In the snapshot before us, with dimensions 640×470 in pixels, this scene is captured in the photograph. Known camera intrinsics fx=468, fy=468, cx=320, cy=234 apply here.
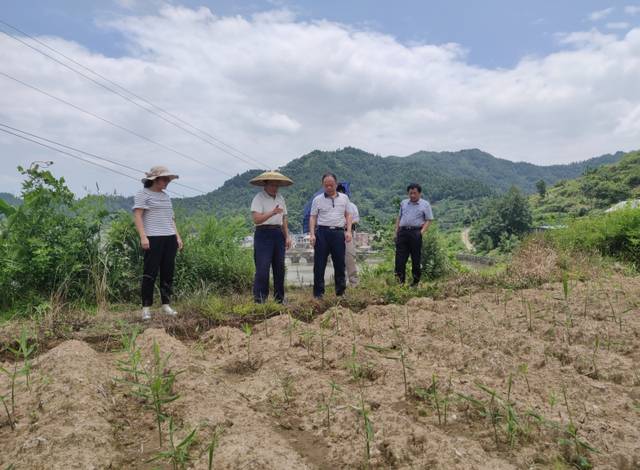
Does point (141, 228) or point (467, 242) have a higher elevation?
point (141, 228)

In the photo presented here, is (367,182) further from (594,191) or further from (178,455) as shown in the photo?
(178,455)

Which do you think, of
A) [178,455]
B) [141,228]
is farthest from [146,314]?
[178,455]

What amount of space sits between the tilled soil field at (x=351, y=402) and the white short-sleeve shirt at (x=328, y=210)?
178 centimetres

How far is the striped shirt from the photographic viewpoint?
451cm

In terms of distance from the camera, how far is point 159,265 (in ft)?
15.3

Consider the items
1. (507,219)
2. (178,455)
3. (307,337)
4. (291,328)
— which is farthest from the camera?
(507,219)

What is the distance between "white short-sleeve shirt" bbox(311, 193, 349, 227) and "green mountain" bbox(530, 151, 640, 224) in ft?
135

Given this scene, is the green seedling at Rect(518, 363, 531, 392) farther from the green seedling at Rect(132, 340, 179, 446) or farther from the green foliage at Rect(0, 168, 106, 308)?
the green foliage at Rect(0, 168, 106, 308)

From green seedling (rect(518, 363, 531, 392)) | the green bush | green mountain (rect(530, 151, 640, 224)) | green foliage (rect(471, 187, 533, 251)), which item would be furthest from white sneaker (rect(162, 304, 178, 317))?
green mountain (rect(530, 151, 640, 224))

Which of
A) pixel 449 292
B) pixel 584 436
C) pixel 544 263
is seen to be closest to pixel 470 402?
pixel 584 436

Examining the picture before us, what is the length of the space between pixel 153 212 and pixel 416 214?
330 cm

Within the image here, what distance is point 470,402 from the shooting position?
2348 millimetres

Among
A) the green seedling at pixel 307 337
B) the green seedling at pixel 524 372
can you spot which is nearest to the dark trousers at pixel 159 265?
the green seedling at pixel 307 337

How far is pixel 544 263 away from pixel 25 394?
669 centimetres
